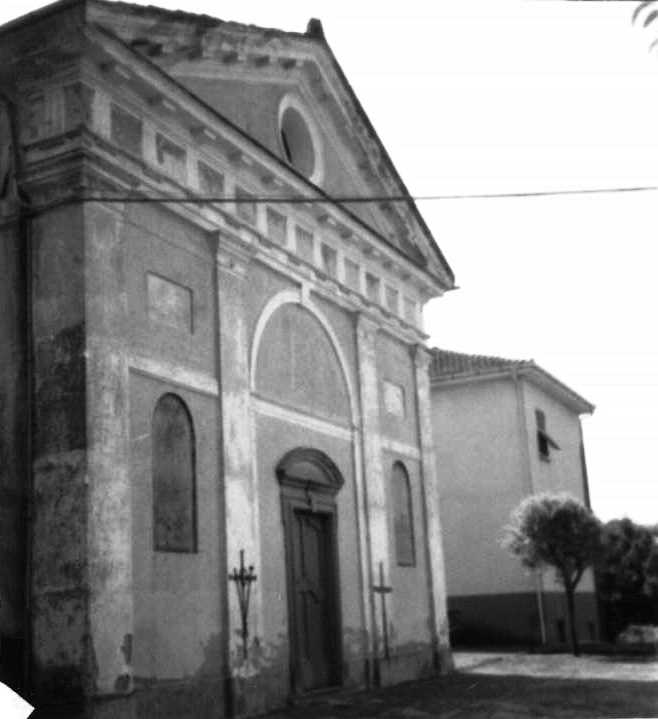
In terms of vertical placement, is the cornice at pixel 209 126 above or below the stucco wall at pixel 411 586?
above

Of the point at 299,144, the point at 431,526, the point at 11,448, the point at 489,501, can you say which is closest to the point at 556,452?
the point at 489,501

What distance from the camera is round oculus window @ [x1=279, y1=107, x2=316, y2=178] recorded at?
646 inches

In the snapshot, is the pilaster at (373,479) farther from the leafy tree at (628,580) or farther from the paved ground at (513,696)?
the leafy tree at (628,580)

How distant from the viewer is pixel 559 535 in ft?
73.0

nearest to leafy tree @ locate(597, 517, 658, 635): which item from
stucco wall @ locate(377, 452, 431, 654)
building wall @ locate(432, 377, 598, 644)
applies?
building wall @ locate(432, 377, 598, 644)

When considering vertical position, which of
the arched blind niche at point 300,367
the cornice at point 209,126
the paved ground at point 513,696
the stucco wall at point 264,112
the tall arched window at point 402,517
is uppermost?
the stucco wall at point 264,112

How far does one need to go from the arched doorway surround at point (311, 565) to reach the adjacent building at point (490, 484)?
11.2m

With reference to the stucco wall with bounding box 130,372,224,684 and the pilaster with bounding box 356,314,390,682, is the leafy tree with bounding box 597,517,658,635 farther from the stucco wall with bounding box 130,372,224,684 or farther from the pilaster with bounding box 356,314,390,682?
the stucco wall with bounding box 130,372,224,684

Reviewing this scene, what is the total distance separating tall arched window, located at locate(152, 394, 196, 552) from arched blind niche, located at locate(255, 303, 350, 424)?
6.08 feet

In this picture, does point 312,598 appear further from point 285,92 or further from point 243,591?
point 285,92

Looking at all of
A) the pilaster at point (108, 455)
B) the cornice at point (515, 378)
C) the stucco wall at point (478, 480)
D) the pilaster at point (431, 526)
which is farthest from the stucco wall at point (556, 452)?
the pilaster at point (108, 455)

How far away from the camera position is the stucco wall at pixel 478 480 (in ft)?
85.7

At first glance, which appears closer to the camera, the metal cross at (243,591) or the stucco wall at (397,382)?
the metal cross at (243,591)

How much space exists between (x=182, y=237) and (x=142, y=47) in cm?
225
